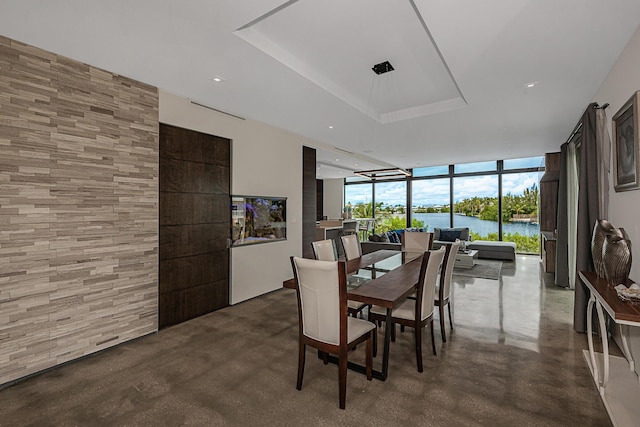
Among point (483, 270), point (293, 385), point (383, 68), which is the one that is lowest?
point (293, 385)

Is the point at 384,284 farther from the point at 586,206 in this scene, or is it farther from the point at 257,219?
the point at 257,219

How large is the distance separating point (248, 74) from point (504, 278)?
5.69 meters

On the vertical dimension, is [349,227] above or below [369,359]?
above

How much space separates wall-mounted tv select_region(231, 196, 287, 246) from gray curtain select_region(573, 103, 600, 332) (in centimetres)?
396

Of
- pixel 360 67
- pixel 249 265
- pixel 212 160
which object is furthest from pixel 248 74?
pixel 249 265

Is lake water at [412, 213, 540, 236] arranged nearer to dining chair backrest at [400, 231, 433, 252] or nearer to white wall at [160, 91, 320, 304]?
dining chair backrest at [400, 231, 433, 252]

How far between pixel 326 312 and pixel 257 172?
3.06 metres

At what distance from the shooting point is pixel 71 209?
270 cm

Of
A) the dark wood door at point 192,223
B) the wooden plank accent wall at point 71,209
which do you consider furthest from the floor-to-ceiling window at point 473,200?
the wooden plank accent wall at point 71,209

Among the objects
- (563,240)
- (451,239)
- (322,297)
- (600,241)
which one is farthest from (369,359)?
(451,239)

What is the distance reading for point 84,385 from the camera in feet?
7.75

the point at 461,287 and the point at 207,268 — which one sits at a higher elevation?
the point at 207,268

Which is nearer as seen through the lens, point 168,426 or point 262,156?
point 168,426

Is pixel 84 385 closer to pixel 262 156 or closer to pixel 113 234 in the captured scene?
pixel 113 234
